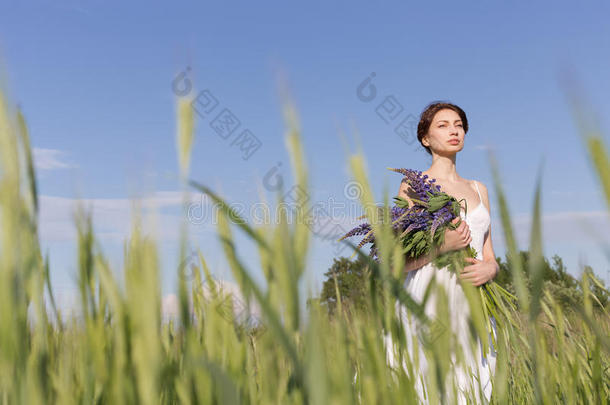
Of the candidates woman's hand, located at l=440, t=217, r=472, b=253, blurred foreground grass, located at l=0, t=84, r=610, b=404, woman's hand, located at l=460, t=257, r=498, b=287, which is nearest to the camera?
blurred foreground grass, located at l=0, t=84, r=610, b=404

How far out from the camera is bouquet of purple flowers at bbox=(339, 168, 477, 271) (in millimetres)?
2684

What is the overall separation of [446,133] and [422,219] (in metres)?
0.97

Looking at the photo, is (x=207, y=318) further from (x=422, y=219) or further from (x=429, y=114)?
(x=429, y=114)

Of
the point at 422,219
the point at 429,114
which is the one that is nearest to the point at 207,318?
the point at 422,219

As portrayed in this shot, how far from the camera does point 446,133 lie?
3500 millimetres

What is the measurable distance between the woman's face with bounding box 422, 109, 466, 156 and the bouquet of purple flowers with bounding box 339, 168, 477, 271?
22.8 inches

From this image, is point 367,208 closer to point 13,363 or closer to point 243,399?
point 243,399

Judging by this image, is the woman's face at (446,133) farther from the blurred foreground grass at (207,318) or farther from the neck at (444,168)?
the blurred foreground grass at (207,318)

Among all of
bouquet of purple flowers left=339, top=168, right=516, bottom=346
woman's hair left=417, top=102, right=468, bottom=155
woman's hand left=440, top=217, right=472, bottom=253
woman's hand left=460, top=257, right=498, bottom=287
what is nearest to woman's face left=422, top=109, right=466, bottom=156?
woman's hair left=417, top=102, right=468, bottom=155

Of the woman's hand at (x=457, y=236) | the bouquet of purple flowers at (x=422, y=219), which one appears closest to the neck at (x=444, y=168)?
the bouquet of purple flowers at (x=422, y=219)

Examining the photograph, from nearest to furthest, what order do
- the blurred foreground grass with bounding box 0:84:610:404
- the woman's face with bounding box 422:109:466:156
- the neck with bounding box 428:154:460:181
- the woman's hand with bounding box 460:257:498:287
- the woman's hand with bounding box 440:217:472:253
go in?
the blurred foreground grass with bounding box 0:84:610:404 → the woman's hand with bounding box 440:217:472:253 → the woman's hand with bounding box 460:257:498:287 → the woman's face with bounding box 422:109:466:156 → the neck with bounding box 428:154:460:181

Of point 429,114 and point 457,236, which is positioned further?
point 429,114

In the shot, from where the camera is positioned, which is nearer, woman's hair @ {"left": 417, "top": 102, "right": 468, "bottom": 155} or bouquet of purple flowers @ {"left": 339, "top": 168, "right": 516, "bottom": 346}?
bouquet of purple flowers @ {"left": 339, "top": 168, "right": 516, "bottom": 346}

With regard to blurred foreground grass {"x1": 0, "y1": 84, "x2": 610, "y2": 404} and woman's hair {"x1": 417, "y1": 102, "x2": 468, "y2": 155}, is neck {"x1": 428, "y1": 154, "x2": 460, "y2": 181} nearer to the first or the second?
woman's hair {"x1": 417, "y1": 102, "x2": 468, "y2": 155}
